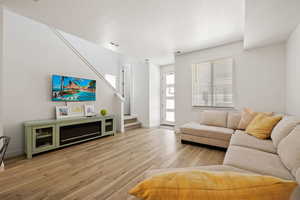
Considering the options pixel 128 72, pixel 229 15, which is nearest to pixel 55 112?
pixel 128 72

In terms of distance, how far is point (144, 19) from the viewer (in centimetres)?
221

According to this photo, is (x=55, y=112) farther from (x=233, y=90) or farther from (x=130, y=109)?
(x=233, y=90)

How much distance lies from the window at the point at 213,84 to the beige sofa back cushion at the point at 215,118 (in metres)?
0.36

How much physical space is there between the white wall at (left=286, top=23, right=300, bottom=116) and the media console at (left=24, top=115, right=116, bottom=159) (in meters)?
4.06

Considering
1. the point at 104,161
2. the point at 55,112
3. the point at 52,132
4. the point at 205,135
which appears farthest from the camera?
the point at 55,112

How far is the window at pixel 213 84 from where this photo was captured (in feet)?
10.9

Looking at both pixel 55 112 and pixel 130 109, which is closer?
pixel 55 112

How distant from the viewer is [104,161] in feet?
7.43

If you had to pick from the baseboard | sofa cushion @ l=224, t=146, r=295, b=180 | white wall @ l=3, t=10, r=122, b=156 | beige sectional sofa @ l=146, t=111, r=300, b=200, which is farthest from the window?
the baseboard

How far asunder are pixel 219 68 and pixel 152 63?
2452 millimetres

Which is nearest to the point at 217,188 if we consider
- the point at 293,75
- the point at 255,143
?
the point at 255,143

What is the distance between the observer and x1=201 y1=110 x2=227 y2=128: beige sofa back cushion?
309 centimetres

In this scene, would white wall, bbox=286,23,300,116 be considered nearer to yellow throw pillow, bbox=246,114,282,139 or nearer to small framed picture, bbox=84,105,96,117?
yellow throw pillow, bbox=246,114,282,139

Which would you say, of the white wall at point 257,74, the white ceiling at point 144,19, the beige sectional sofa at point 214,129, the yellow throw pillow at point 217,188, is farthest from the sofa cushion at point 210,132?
the yellow throw pillow at point 217,188
